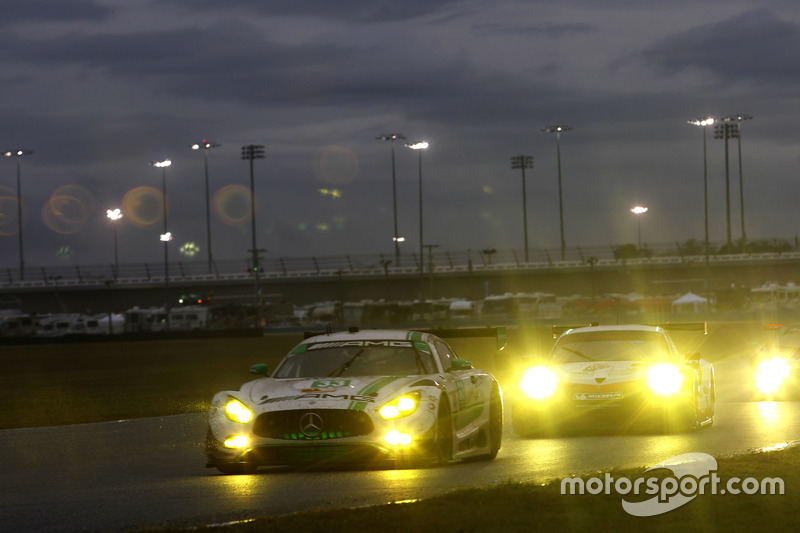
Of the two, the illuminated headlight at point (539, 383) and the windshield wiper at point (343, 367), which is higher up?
the windshield wiper at point (343, 367)

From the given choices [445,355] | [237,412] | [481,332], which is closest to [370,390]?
[237,412]

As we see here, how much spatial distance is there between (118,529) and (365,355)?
4161 mm

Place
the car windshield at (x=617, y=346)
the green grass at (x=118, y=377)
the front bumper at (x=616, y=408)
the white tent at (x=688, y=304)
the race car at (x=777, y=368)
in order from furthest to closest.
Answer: the white tent at (x=688, y=304) → the green grass at (x=118, y=377) → the race car at (x=777, y=368) → the car windshield at (x=617, y=346) → the front bumper at (x=616, y=408)

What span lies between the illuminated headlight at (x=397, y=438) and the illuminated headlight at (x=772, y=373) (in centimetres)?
1082

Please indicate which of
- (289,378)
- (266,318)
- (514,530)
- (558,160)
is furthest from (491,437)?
(558,160)

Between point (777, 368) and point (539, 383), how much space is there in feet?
21.9

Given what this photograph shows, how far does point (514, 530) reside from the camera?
686 cm

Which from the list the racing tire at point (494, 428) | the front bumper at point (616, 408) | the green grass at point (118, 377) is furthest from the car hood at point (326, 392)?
the green grass at point (118, 377)

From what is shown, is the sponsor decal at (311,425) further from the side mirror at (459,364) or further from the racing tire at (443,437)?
the side mirror at (459,364)

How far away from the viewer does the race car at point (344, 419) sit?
394 inches

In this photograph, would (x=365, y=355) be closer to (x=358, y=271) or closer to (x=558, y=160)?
(x=358, y=271)

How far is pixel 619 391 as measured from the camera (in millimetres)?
13648

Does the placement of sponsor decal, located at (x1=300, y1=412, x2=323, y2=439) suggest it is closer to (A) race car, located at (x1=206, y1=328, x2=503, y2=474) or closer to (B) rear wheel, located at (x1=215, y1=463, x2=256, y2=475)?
(A) race car, located at (x1=206, y1=328, x2=503, y2=474)

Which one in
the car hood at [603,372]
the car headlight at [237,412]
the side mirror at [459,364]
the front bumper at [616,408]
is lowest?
the front bumper at [616,408]
